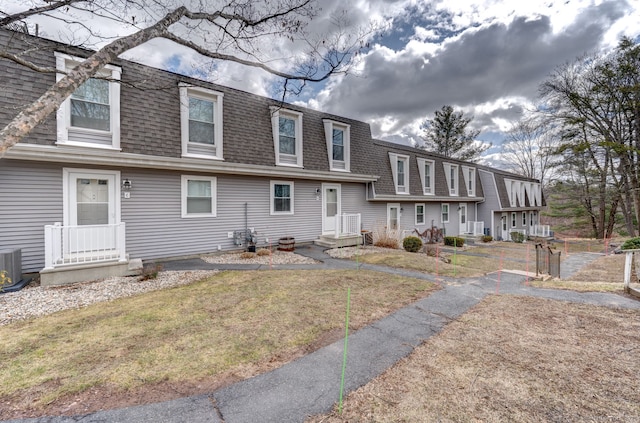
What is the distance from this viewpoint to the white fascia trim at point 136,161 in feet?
20.5

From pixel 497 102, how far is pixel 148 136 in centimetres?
2566

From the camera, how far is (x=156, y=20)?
5.99m

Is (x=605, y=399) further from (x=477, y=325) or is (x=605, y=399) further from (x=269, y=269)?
(x=269, y=269)

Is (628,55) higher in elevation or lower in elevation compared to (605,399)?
higher

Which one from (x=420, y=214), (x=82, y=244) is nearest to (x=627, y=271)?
(x=420, y=214)

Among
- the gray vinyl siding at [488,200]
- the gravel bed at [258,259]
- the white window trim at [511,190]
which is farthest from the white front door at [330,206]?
the white window trim at [511,190]

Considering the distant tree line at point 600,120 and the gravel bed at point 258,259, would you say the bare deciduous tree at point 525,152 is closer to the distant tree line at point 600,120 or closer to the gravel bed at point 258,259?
the distant tree line at point 600,120

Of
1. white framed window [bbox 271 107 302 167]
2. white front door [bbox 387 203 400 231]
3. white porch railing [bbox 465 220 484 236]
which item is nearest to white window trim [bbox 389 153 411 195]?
white front door [bbox 387 203 400 231]

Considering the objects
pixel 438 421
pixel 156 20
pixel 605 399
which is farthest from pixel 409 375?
pixel 156 20

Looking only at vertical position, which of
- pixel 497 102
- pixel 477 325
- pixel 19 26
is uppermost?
pixel 497 102

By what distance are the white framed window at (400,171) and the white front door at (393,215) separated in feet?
2.79

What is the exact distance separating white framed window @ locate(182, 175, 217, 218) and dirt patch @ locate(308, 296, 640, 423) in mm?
8088

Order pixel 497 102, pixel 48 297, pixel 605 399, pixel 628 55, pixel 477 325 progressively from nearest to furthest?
pixel 605 399 → pixel 477 325 → pixel 48 297 → pixel 628 55 → pixel 497 102

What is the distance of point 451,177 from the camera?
757 inches
